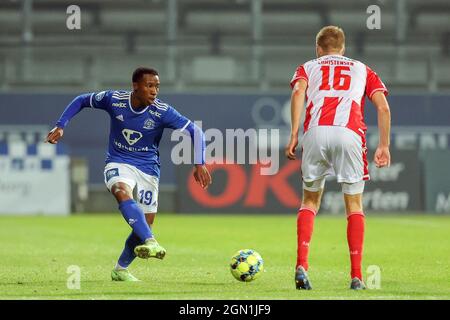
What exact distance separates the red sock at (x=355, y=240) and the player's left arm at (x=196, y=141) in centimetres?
126

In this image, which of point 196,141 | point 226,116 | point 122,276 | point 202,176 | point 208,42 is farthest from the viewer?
point 208,42

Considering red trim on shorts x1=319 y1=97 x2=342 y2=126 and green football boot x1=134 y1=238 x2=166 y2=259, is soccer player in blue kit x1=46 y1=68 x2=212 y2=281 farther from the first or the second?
red trim on shorts x1=319 y1=97 x2=342 y2=126

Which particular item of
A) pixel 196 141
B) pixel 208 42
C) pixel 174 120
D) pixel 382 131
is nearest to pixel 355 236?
pixel 382 131

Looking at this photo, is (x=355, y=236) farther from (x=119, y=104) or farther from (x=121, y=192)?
(x=119, y=104)

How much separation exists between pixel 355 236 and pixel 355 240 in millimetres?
30

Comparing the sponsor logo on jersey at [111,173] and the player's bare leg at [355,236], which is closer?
the player's bare leg at [355,236]

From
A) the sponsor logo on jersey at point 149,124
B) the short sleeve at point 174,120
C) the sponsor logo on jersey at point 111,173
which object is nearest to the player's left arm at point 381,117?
the short sleeve at point 174,120

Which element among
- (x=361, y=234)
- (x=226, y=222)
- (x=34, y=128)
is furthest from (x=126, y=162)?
(x=34, y=128)

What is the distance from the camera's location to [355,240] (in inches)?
330

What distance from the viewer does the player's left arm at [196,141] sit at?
29.8 ft

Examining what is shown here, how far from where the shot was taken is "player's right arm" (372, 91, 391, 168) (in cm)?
838

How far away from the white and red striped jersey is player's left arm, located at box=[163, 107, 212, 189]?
1.02m

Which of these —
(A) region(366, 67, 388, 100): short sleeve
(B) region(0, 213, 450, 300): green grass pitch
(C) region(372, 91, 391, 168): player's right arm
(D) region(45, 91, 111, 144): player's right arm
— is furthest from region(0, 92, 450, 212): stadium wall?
(C) region(372, 91, 391, 168): player's right arm

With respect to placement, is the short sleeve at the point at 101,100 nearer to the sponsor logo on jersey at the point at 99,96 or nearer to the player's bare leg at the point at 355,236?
the sponsor logo on jersey at the point at 99,96
